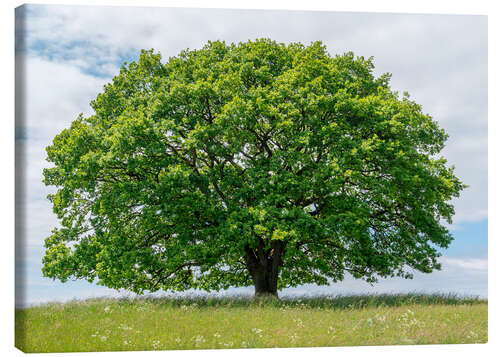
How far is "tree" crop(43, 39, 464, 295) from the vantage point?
17125 mm


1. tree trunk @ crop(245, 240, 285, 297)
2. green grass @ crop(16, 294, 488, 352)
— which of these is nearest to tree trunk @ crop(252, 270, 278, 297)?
tree trunk @ crop(245, 240, 285, 297)

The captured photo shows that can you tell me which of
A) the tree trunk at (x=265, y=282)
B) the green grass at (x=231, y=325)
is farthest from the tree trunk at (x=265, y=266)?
the green grass at (x=231, y=325)

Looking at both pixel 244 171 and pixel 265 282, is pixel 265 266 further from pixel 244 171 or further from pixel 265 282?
pixel 244 171

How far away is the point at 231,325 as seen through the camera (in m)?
14.2

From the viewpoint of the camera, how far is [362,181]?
1777 cm

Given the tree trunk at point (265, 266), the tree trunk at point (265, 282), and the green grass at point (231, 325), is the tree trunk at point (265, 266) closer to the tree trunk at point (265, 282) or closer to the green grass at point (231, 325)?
the tree trunk at point (265, 282)

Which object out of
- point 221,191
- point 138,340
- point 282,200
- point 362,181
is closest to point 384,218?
point 362,181

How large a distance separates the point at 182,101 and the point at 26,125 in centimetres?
569

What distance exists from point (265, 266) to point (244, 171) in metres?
3.93

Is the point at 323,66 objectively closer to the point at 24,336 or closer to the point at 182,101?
the point at 182,101

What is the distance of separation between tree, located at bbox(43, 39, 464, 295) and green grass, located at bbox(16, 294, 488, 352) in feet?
6.80

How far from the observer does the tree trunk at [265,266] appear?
1972 cm

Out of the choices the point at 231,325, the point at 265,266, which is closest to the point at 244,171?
the point at 265,266

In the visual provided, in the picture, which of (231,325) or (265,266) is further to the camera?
(265,266)
